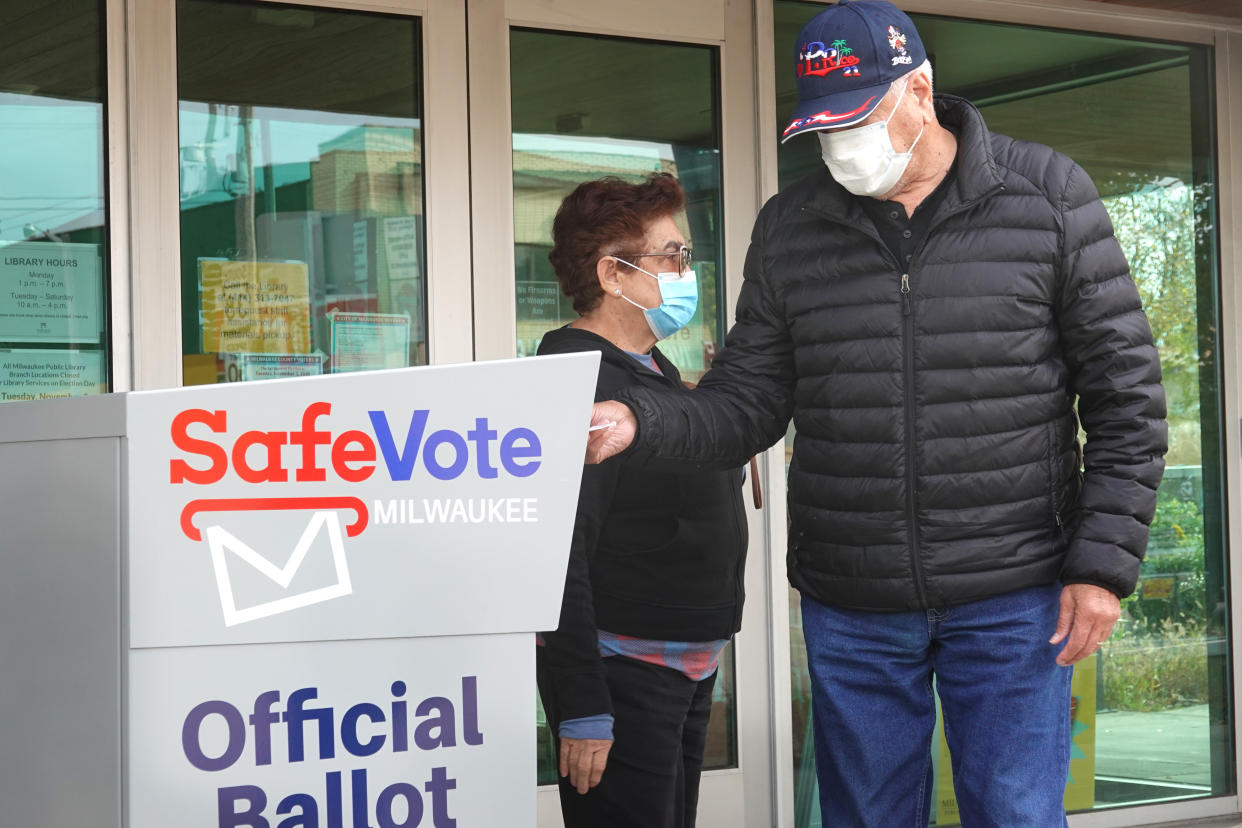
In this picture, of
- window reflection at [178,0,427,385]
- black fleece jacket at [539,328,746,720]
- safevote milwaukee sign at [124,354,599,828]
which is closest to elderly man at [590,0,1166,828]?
black fleece jacket at [539,328,746,720]

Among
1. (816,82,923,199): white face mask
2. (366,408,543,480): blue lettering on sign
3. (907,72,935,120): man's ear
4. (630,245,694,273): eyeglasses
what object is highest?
(907,72,935,120): man's ear

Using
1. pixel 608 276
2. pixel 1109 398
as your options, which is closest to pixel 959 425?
pixel 1109 398

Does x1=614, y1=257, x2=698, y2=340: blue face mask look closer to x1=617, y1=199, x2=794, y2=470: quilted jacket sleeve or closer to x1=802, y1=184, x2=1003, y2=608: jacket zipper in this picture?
x1=617, y1=199, x2=794, y2=470: quilted jacket sleeve

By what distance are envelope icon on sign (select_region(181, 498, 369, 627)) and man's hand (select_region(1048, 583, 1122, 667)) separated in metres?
1.19

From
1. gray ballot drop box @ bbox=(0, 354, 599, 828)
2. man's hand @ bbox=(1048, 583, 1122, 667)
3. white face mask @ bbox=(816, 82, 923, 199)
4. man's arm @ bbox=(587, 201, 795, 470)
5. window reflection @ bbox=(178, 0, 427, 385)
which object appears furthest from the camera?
window reflection @ bbox=(178, 0, 427, 385)

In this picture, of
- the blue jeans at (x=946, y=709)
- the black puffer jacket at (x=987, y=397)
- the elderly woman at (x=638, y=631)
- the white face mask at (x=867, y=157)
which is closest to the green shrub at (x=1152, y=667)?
the elderly woman at (x=638, y=631)

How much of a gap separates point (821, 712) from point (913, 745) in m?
0.17

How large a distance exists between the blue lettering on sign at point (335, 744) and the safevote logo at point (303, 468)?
4.3 inches

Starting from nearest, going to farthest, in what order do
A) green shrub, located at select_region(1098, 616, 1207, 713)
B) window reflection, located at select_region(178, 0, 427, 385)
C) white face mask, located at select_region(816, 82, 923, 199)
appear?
1. white face mask, located at select_region(816, 82, 923, 199)
2. window reflection, located at select_region(178, 0, 427, 385)
3. green shrub, located at select_region(1098, 616, 1207, 713)

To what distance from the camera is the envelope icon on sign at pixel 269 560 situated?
1.35 m

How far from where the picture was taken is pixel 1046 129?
4.58 meters

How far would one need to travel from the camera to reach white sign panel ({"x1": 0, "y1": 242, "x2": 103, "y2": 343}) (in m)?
3.30

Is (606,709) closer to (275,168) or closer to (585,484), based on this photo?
(585,484)

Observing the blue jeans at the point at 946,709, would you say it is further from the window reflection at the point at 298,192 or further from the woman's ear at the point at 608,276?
the window reflection at the point at 298,192
